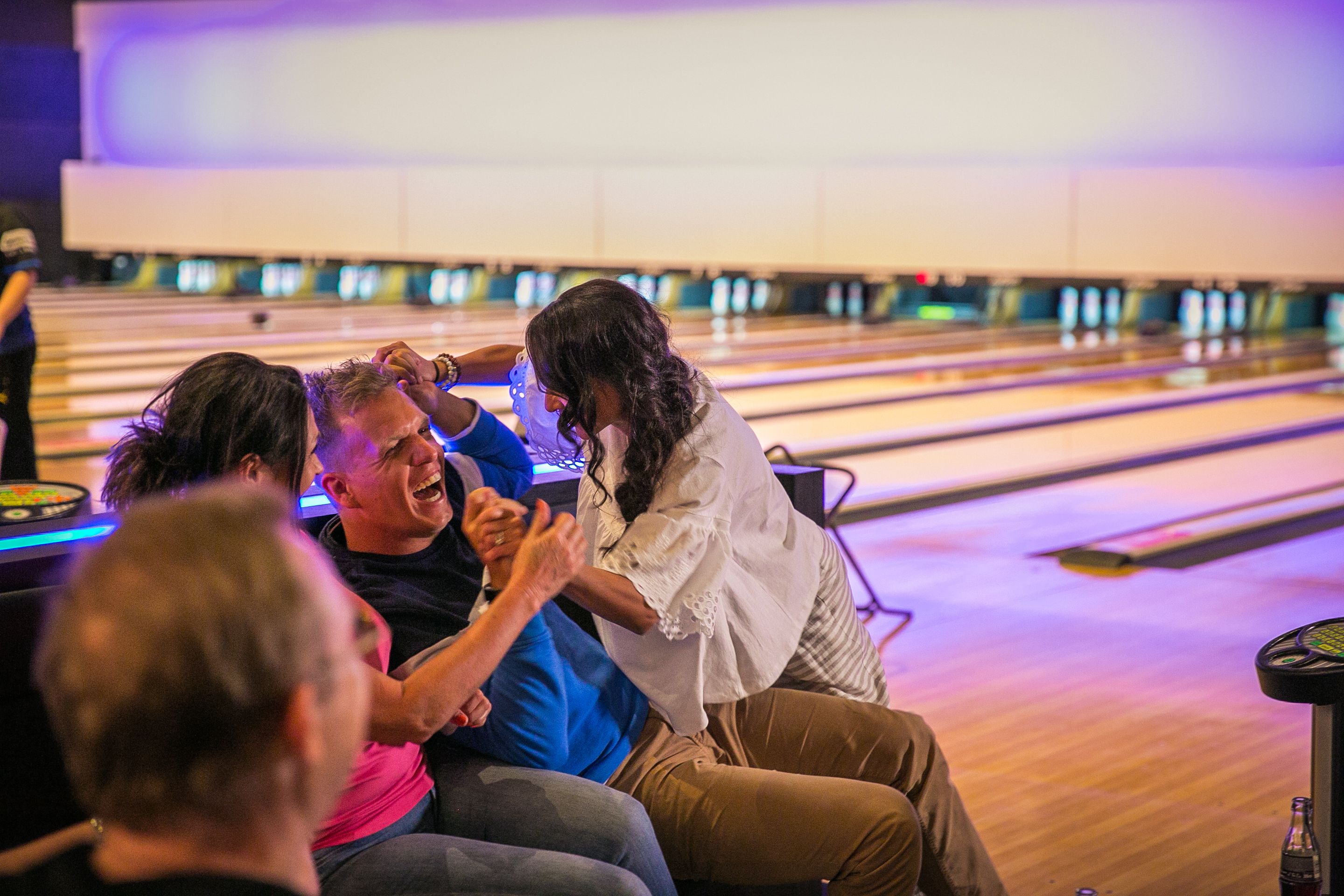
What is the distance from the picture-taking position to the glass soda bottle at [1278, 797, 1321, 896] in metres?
1.81

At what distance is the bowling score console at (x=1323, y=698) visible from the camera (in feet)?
5.88

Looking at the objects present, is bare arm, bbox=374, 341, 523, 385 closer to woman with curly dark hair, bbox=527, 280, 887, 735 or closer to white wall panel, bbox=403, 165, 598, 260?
woman with curly dark hair, bbox=527, 280, 887, 735

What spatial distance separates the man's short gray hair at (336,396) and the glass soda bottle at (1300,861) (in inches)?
47.5

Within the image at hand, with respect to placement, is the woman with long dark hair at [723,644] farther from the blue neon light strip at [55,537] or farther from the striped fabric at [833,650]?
the blue neon light strip at [55,537]

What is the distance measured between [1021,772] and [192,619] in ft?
7.08

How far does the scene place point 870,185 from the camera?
11.3m

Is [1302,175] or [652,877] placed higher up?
[1302,175]

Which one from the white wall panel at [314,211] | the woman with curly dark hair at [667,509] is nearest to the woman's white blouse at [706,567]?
the woman with curly dark hair at [667,509]

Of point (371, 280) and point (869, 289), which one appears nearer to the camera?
point (869, 289)

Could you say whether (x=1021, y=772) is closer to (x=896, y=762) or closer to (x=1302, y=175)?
(x=896, y=762)

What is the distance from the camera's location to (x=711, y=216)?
12.1m

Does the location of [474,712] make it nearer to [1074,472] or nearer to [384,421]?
[384,421]

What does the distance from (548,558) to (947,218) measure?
32.9 feet

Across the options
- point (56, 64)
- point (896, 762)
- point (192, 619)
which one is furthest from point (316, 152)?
point (192, 619)
